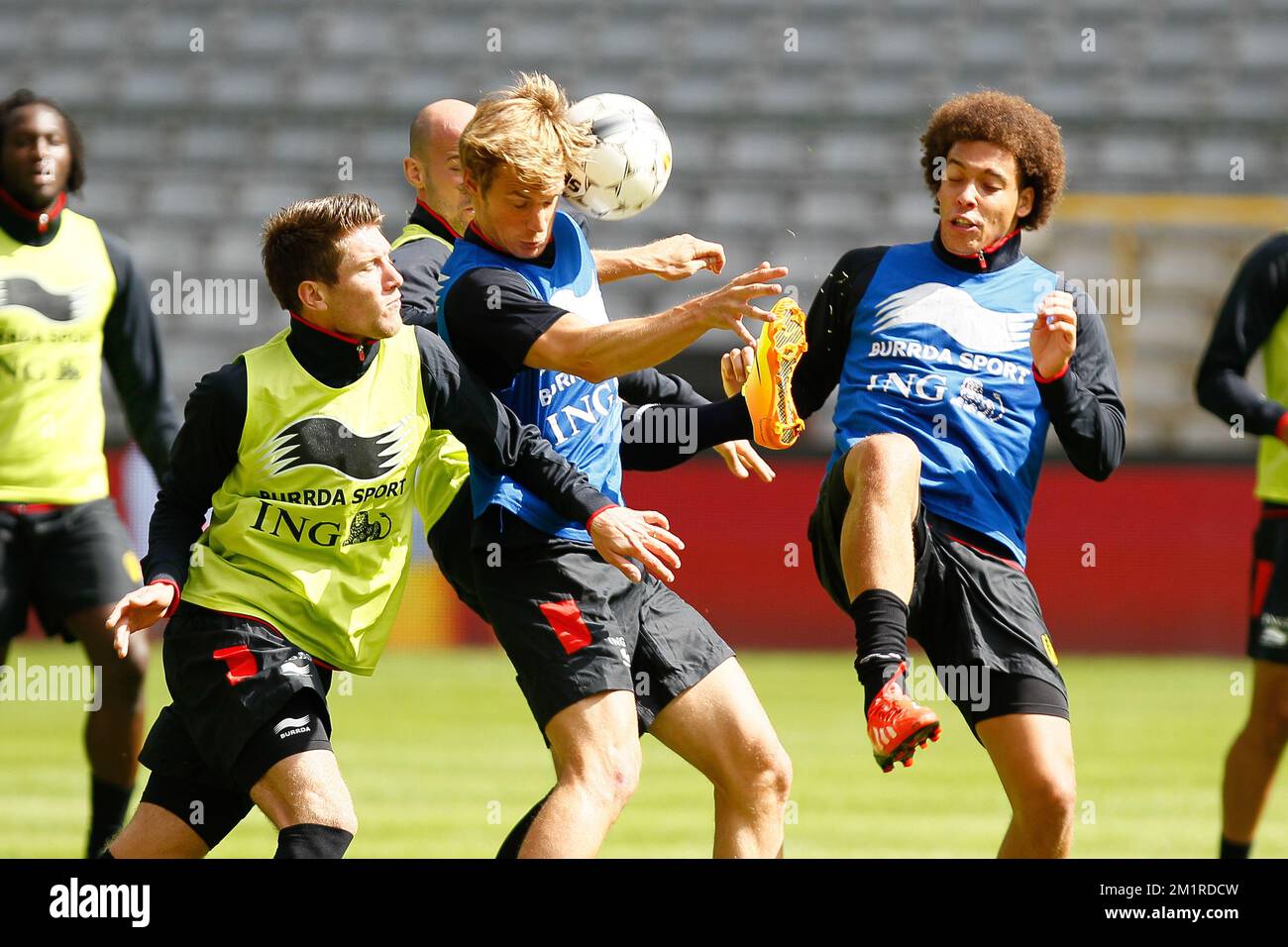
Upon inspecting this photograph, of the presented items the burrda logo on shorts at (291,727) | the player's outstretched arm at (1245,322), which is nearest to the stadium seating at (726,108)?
the player's outstretched arm at (1245,322)

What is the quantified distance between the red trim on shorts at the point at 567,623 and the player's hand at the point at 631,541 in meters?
0.21

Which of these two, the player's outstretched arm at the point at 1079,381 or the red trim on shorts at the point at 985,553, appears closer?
the player's outstretched arm at the point at 1079,381

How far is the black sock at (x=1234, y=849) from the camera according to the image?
5.60m

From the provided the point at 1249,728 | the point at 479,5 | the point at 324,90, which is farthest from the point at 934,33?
the point at 1249,728

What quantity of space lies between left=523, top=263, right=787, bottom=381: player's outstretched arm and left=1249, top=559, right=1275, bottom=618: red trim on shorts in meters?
2.55

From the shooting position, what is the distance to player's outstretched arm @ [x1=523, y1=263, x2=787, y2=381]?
3.85 metres

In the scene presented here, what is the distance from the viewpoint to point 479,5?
1675cm

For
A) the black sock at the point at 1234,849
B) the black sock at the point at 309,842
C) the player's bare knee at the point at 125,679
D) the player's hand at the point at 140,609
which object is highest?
the player's hand at the point at 140,609

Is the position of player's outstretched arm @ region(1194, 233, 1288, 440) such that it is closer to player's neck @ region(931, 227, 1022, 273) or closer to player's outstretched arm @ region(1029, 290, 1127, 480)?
player's outstretched arm @ region(1029, 290, 1127, 480)

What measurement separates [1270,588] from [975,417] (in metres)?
1.91

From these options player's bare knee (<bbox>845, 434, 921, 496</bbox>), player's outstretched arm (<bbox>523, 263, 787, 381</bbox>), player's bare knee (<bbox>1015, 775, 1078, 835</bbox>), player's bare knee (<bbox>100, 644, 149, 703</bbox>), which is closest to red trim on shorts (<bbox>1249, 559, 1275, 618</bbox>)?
player's bare knee (<bbox>1015, 775, 1078, 835</bbox>)

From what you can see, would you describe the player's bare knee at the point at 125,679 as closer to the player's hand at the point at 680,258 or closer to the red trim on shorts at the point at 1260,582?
the player's hand at the point at 680,258

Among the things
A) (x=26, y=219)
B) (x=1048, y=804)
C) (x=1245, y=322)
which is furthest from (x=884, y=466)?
(x=26, y=219)

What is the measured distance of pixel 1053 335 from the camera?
13.6ft
